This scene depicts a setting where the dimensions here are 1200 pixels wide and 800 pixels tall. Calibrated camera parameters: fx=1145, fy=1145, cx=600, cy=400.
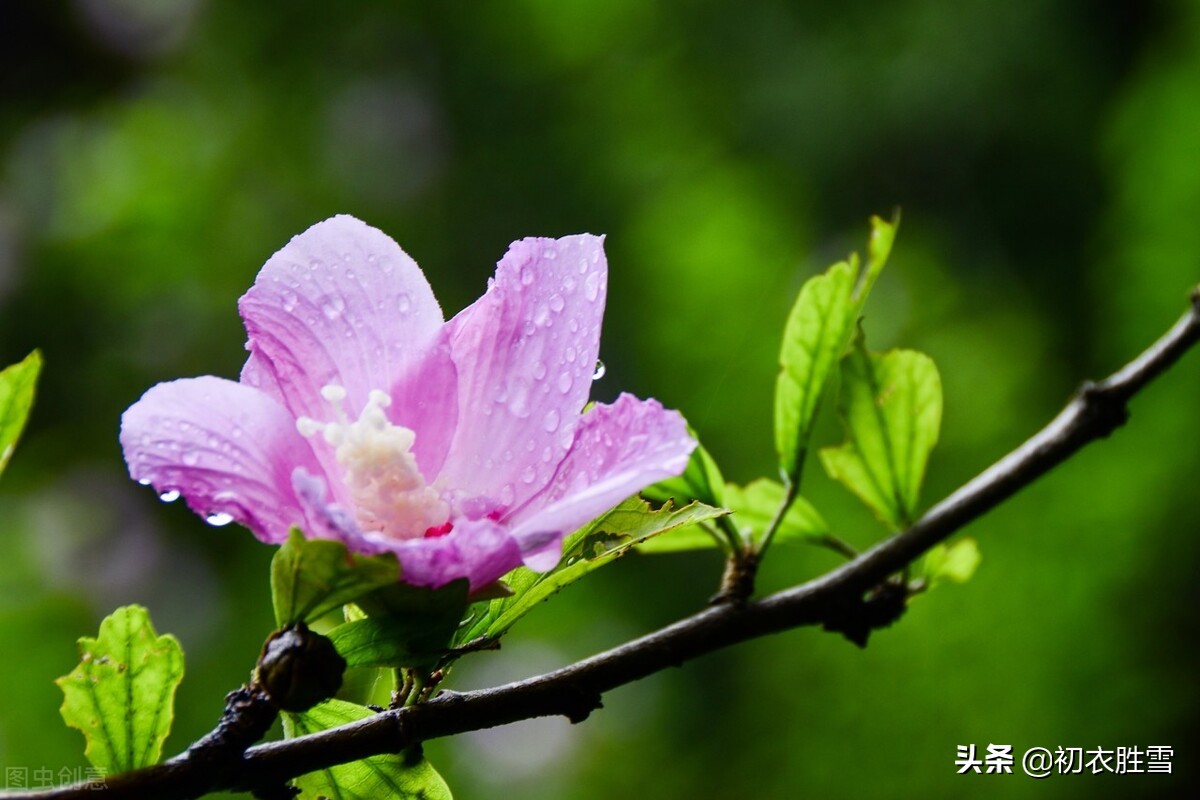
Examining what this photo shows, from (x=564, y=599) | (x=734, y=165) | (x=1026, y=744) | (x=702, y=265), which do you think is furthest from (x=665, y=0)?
(x=1026, y=744)

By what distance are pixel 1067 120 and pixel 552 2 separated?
160cm

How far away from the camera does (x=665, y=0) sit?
144 inches

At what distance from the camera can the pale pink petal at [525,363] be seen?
48 cm

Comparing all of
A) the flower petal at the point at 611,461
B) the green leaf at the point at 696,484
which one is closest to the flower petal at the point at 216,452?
the flower petal at the point at 611,461

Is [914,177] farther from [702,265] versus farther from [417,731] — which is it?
[417,731]

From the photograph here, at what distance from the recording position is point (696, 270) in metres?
2.83

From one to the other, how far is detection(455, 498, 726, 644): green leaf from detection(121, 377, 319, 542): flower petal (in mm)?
91

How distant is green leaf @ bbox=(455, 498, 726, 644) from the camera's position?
1.49ft

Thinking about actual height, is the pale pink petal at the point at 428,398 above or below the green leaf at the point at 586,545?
above

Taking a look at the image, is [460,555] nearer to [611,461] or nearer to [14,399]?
[611,461]

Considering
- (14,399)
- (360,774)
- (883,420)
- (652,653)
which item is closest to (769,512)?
(883,420)

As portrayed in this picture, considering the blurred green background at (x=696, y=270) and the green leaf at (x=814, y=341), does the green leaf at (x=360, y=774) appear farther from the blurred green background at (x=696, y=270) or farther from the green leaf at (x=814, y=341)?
the blurred green background at (x=696, y=270)

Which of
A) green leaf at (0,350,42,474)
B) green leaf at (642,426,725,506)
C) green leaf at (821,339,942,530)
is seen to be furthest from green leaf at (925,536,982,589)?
green leaf at (0,350,42,474)

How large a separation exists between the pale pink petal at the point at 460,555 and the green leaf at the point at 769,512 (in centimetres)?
27
